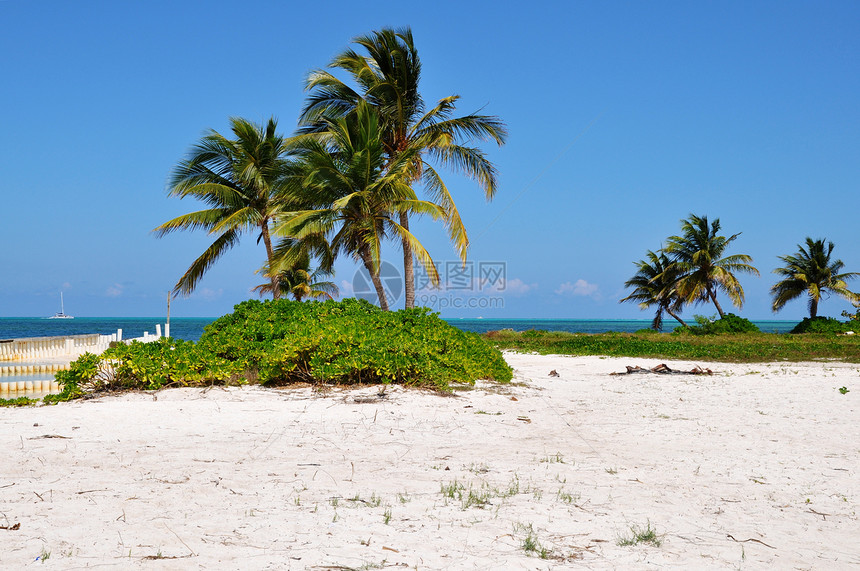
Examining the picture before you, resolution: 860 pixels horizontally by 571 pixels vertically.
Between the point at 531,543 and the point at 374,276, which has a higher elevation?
the point at 374,276

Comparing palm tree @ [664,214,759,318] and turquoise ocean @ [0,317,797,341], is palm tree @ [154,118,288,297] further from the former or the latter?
palm tree @ [664,214,759,318]

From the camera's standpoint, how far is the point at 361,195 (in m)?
15.6

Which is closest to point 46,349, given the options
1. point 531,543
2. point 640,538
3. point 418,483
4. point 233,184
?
point 233,184

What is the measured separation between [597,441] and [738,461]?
4.04 feet

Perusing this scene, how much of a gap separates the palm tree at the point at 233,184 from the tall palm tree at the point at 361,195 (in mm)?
3355

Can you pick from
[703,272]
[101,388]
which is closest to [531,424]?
[101,388]

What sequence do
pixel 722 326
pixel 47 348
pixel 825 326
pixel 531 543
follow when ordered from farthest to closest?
pixel 825 326, pixel 722 326, pixel 47 348, pixel 531 543

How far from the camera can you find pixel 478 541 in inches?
115

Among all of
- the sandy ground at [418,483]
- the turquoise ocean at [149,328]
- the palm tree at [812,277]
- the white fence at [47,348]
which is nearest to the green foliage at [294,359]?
the sandy ground at [418,483]

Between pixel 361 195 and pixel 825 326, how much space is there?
88.3 feet

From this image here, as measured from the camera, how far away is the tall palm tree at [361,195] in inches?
600

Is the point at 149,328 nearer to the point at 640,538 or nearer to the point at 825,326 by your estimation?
the point at 825,326

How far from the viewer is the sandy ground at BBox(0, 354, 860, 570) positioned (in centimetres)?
279

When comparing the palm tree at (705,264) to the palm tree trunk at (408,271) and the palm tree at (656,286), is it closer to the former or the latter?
the palm tree at (656,286)
